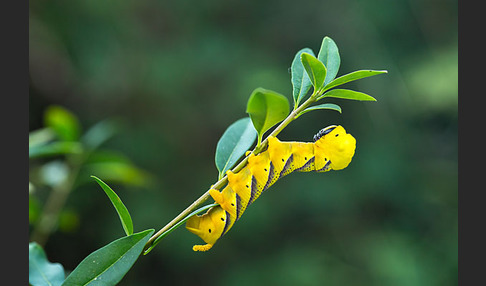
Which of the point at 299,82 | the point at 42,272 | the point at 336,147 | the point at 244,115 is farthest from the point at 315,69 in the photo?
the point at 244,115

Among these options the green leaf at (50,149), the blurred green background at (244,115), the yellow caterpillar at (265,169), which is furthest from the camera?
the blurred green background at (244,115)

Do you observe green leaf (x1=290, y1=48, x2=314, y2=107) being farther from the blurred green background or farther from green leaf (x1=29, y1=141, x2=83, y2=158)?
the blurred green background

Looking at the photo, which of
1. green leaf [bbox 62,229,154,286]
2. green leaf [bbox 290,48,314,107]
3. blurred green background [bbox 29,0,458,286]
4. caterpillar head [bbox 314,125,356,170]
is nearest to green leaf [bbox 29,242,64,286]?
green leaf [bbox 62,229,154,286]

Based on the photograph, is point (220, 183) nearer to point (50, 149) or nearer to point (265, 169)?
point (265, 169)

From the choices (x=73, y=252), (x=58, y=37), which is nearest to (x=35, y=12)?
(x=58, y=37)

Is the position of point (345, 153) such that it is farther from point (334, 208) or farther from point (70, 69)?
point (70, 69)

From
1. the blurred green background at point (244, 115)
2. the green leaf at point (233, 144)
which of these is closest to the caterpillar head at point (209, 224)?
the green leaf at point (233, 144)

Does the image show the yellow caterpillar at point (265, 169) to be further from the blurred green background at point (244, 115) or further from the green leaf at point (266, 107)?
the blurred green background at point (244, 115)
